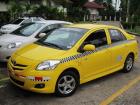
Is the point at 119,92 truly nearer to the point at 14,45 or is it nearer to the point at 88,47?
the point at 88,47

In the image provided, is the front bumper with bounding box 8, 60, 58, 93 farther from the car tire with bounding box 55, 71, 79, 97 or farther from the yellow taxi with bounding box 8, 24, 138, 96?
the car tire with bounding box 55, 71, 79, 97

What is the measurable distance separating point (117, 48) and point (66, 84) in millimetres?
2339

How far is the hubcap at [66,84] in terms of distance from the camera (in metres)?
6.86

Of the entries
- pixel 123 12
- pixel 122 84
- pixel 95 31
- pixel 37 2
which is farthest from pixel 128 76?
pixel 123 12

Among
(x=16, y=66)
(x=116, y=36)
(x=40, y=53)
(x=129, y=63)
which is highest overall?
(x=116, y=36)

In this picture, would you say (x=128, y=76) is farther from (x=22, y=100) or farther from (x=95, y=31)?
(x=22, y=100)

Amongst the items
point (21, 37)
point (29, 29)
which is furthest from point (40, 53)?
point (29, 29)

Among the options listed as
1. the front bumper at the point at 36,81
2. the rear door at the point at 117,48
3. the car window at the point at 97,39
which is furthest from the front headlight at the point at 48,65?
the rear door at the point at 117,48

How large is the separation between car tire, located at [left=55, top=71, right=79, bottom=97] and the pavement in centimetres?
12

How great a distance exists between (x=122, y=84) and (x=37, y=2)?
140ft

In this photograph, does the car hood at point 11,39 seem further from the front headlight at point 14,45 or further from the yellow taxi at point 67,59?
the yellow taxi at point 67,59

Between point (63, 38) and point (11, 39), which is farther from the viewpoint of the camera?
point (11, 39)

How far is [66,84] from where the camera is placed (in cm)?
695

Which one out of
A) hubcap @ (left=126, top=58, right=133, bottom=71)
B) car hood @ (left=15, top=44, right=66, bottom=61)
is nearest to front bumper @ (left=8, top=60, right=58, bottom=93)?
car hood @ (left=15, top=44, right=66, bottom=61)
